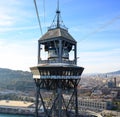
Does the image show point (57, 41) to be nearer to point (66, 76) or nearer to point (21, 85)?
point (66, 76)

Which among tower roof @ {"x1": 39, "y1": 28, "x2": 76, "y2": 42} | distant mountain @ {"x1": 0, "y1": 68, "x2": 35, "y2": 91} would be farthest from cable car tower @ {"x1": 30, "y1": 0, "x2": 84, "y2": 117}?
distant mountain @ {"x1": 0, "y1": 68, "x2": 35, "y2": 91}

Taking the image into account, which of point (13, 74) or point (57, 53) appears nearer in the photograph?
point (57, 53)

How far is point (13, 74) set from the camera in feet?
564

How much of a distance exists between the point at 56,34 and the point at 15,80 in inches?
5070

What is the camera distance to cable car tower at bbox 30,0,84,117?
14.1 metres

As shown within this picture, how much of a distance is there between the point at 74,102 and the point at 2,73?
542ft

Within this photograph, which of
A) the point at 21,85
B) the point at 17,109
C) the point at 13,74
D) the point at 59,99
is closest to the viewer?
the point at 59,99

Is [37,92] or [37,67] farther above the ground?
[37,67]

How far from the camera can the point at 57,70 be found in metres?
14.0

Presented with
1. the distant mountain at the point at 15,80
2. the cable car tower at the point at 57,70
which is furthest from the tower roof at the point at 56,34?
the distant mountain at the point at 15,80

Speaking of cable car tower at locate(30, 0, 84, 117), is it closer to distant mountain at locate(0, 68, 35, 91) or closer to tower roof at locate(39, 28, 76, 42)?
tower roof at locate(39, 28, 76, 42)

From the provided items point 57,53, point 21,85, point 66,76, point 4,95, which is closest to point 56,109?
point 66,76

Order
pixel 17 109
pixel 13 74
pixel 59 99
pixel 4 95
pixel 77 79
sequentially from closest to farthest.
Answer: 1. pixel 59 99
2. pixel 77 79
3. pixel 17 109
4. pixel 4 95
5. pixel 13 74

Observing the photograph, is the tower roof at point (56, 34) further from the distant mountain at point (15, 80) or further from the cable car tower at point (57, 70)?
the distant mountain at point (15, 80)
